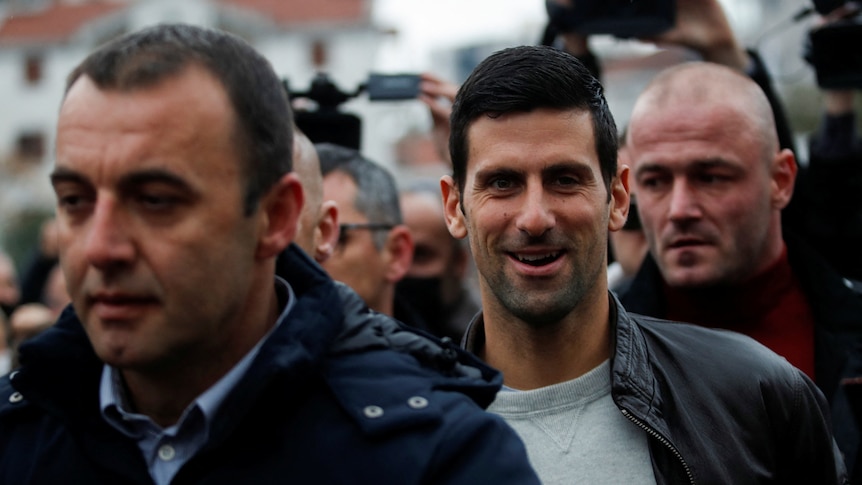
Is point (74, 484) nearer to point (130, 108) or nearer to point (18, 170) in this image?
point (130, 108)

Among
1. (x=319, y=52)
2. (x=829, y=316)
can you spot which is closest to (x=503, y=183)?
(x=829, y=316)

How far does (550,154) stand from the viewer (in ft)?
9.71

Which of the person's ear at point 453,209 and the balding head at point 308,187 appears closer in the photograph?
the person's ear at point 453,209

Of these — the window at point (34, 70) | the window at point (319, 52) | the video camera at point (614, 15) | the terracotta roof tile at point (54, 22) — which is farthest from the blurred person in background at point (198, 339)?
the window at point (34, 70)

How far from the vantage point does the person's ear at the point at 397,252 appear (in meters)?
4.82

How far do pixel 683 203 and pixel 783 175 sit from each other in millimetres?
428

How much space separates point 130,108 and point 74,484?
65 centimetres

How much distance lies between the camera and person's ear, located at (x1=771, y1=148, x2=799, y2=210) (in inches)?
159

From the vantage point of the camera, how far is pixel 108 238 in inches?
79.0

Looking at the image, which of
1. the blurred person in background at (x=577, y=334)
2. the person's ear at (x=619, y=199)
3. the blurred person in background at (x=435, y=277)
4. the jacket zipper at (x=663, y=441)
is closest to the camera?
the jacket zipper at (x=663, y=441)

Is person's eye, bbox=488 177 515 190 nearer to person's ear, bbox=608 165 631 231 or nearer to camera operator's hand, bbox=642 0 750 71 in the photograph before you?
person's ear, bbox=608 165 631 231

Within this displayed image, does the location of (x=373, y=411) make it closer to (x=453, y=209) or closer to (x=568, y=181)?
(x=568, y=181)

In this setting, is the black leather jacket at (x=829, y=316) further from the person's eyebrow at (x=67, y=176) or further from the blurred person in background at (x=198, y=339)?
the person's eyebrow at (x=67, y=176)

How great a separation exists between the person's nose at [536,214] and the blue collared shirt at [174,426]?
0.89 m
